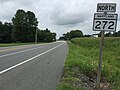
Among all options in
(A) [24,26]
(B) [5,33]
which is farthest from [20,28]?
(B) [5,33]

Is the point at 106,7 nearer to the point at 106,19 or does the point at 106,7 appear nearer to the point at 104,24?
the point at 106,19

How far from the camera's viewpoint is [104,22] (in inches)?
311

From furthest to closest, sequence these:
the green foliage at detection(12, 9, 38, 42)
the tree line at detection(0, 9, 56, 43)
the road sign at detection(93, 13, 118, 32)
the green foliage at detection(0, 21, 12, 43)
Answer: the green foliage at detection(12, 9, 38, 42)
the tree line at detection(0, 9, 56, 43)
the green foliage at detection(0, 21, 12, 43)
the road sign at detection(93, 13, 118, 32)

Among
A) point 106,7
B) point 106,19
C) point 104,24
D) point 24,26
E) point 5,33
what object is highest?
point 24,26

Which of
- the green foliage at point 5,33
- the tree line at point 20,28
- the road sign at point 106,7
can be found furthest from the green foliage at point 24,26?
the road sign at point 106,7

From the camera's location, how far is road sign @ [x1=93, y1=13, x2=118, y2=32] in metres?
7.83

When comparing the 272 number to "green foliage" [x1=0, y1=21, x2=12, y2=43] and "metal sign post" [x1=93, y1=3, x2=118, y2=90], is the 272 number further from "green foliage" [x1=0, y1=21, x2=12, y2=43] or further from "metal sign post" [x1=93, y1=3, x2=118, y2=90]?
"green foliage" [x1=0, y1=21, x2=12, y2=43]

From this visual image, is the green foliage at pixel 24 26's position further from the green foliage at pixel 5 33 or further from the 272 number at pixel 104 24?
the 272 number at pixel 104 24

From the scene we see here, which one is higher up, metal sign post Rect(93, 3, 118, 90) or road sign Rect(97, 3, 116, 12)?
road sign Rect(97, 3, 116, 12)

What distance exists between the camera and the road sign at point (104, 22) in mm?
7832

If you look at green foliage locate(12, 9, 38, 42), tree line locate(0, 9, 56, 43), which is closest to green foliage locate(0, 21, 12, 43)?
tree line locate(0, 9, 56, 43)

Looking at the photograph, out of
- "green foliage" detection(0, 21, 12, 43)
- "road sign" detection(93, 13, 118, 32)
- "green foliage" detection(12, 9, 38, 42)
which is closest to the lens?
"road sign" detection(93, 13, 118, 32)

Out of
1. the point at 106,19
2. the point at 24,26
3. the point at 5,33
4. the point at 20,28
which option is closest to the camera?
the point at 106,19

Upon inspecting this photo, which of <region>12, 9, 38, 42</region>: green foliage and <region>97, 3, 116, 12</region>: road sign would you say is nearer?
<region>97, 3, 116, 12</region>: road sign
